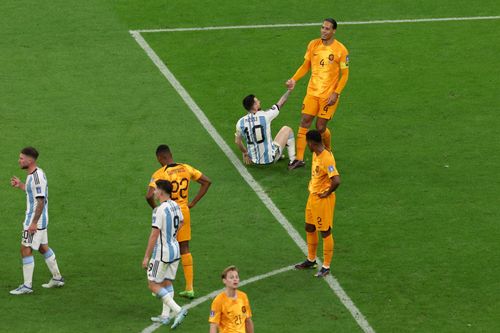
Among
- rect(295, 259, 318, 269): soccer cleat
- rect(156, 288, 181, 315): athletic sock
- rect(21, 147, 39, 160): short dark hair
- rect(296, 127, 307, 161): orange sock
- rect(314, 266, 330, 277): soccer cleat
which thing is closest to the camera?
rect(156, 288, 181, 315): athletic sock

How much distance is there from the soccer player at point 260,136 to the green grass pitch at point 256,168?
0.31 metres

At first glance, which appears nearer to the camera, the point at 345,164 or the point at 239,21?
the point at 345,164

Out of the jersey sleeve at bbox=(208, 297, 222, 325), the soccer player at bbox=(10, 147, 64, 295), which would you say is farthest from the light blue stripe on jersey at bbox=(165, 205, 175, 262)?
the jersey sleeve at bbox=(208, 297, 222, 325)

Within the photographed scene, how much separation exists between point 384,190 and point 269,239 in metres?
2.80

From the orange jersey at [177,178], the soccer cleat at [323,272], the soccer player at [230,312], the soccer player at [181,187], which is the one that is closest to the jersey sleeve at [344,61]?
the soccer cleat at [323,272]

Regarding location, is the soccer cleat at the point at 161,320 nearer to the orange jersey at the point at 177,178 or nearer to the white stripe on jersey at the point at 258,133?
the orange jersey at the point at 177,178

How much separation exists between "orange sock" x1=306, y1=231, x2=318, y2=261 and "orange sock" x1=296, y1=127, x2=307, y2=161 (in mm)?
3879

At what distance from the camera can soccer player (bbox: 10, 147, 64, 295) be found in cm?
1750

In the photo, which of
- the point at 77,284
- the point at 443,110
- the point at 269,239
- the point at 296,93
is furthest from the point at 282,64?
the point at 77,284

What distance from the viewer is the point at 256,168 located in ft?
74.5

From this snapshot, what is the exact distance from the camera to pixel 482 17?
30.5m

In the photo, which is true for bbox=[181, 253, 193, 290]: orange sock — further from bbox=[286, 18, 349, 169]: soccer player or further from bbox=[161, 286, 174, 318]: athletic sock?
bbox=[286, 18, 349, 169]: soccer player

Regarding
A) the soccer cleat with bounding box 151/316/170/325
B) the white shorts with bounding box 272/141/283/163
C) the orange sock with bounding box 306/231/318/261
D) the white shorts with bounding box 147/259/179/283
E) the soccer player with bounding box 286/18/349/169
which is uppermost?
the soccer player with bounding box 286/18/349/169

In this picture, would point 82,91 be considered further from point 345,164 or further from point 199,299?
point 199,299
